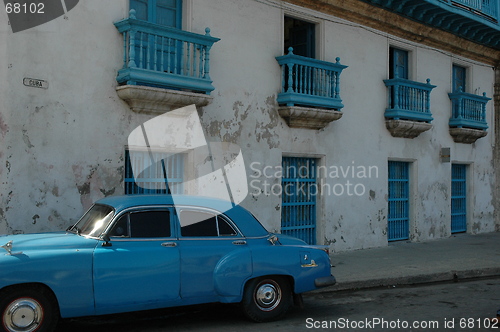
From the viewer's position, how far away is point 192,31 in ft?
33.4

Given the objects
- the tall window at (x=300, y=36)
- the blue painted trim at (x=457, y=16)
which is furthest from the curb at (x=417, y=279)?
the blue painted trim at (x=457, y=16)

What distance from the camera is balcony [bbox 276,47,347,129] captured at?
11516 millimetres

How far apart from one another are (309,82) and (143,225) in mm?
6447

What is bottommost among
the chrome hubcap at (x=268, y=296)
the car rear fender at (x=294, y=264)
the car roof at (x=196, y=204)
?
the chrome hubcap at (x=268, y=296)

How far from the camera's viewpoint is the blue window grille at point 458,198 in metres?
16.8

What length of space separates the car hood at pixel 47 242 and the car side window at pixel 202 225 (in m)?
1.01

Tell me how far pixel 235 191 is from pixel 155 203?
468cm

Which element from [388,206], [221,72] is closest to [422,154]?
[388,206]

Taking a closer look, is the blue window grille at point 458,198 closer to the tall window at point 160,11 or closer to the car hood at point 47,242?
the tall window at point 160,11

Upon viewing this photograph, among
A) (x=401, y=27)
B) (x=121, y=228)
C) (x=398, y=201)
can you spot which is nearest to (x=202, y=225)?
(x=121, y=228)

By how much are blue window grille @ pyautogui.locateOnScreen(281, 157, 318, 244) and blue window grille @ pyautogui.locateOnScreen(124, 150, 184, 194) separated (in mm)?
2696

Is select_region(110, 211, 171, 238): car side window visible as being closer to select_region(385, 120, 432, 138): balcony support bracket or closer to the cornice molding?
the cornice molding

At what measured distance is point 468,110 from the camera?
1653 centimetres

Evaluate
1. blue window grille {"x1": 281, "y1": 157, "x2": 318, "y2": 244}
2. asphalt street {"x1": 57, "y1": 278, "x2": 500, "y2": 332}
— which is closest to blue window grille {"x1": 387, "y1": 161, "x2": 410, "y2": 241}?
blue window grille {"x1": 281, "y1": 157, "x2": 318, "y2": 244}
